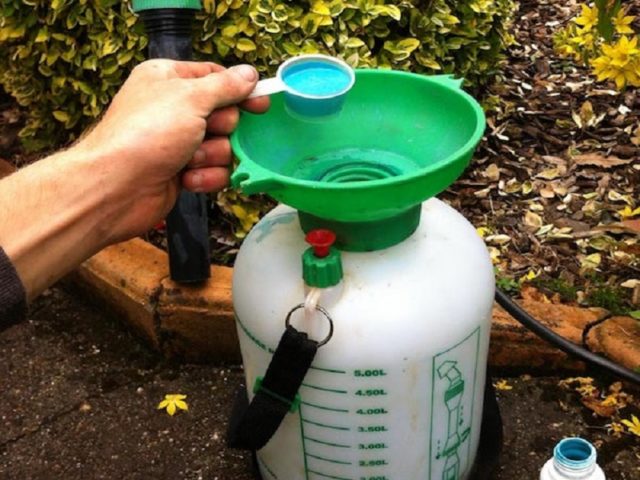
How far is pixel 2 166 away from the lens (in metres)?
2.74

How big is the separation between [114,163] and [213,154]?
0.19 meters

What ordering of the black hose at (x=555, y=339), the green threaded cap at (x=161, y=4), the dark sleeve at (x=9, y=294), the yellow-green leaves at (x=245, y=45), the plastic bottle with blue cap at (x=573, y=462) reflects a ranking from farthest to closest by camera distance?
the yellow-green leaves at (x=245, y=45), the black hose at (x=555, y=339), the green threaded cap at (x=161, y=4), the plastic bottle with blue cap at (x=573, y=462), the dark sleeve at (x=9, y=294)

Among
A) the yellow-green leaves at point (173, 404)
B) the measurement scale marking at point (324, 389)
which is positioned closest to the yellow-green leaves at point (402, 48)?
the yellow-green leaves at point (173, 404)

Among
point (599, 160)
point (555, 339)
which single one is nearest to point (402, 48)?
point (599, 160)

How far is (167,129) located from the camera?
147 cm

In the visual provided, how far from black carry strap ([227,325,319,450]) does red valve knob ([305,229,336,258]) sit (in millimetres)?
144

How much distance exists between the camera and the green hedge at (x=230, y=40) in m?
2.27

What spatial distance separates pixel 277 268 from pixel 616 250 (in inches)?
47.0

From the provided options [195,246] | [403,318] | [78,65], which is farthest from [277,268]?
[78,65]

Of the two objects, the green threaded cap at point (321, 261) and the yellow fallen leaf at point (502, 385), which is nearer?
the green threaded cap at point (321, 261)

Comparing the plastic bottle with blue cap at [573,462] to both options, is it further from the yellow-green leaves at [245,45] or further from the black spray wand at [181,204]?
the yellow-green leaves at [245,45]

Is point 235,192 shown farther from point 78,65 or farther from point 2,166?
point 2,166

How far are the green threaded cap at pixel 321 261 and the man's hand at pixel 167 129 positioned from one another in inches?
11.0

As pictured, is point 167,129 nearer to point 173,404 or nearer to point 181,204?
point 181,204
